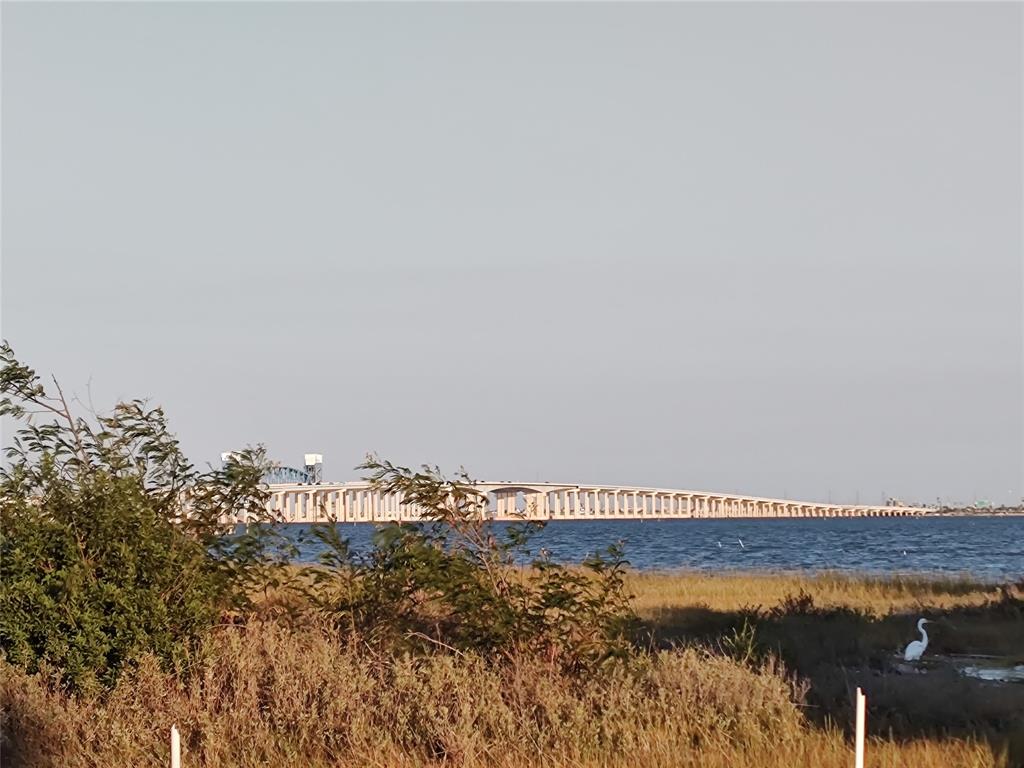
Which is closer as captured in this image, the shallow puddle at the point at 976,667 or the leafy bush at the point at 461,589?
the leafy bush at the point at 461,589

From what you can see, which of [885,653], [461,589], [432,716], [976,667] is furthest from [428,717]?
[976,667]

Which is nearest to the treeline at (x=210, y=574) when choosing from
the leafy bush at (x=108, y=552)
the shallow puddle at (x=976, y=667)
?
the leafy bush at (x=108, y=552)

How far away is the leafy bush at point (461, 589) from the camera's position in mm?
13891

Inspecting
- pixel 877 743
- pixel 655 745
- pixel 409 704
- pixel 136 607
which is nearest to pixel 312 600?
pixel 136 607

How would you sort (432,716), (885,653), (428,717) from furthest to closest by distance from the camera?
(885,653) → (428,717) → (432,716)

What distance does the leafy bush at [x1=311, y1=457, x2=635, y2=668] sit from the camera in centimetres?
1389

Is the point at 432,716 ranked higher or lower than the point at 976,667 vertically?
higher

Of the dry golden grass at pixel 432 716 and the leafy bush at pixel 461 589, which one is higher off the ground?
the leafy bush at pixel 461 589

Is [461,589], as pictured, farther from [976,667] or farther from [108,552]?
[976,667]

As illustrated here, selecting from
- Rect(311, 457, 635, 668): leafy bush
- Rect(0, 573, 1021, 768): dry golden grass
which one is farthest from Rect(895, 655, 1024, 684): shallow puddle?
Rect(311, 457, 635, 668): leafy bush

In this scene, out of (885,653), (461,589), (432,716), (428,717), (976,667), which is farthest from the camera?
(885,653)

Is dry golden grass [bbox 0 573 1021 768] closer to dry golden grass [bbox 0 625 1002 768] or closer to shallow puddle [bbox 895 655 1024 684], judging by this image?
dry golden grass [bbox 0 625 1002 768]

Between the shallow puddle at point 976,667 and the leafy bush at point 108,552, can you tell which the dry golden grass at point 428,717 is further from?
the shallow puddle at point 976,667

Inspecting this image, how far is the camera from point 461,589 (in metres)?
14.3
